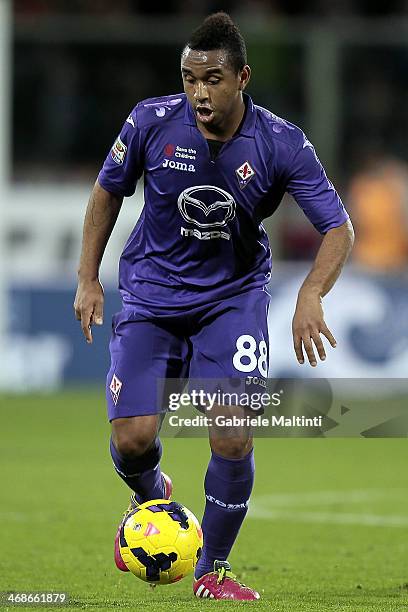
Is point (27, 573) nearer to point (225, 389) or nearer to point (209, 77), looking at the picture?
point (225, 389)

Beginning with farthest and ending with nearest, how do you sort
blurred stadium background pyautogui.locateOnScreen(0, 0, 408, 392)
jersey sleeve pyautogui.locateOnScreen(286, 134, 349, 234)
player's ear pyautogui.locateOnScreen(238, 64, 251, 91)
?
blurred stadium background pyautogui.locateOnScreen(0, 0, 408, 392) → jersey sleeve pyautogui.locateOnScreen(286, 134, 349, 234) → player's ear pyautogui.locateOnScreen(238, 64, 251, 91)

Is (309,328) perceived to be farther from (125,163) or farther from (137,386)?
(125,163)

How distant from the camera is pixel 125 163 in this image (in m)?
5.96

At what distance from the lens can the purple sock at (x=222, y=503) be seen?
596 cm

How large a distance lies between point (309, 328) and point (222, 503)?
0.92 metres

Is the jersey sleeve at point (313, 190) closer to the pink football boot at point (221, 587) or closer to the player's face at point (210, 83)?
the player's face at point (210, 83)

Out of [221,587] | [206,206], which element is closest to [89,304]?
[206,206]

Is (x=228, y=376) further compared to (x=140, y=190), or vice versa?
(x=140, y=190)

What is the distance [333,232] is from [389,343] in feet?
27.9

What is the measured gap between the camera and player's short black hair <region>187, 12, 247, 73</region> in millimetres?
5645

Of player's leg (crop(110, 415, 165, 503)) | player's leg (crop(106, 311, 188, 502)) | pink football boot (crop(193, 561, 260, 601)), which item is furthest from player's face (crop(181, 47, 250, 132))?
pink football boot (crop(193, 561, 260, 601))

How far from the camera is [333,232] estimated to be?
19.2 feet

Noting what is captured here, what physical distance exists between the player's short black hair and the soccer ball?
185 cm

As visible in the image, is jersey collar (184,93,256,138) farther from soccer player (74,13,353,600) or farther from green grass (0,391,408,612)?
green grass (0,391,408,612)
